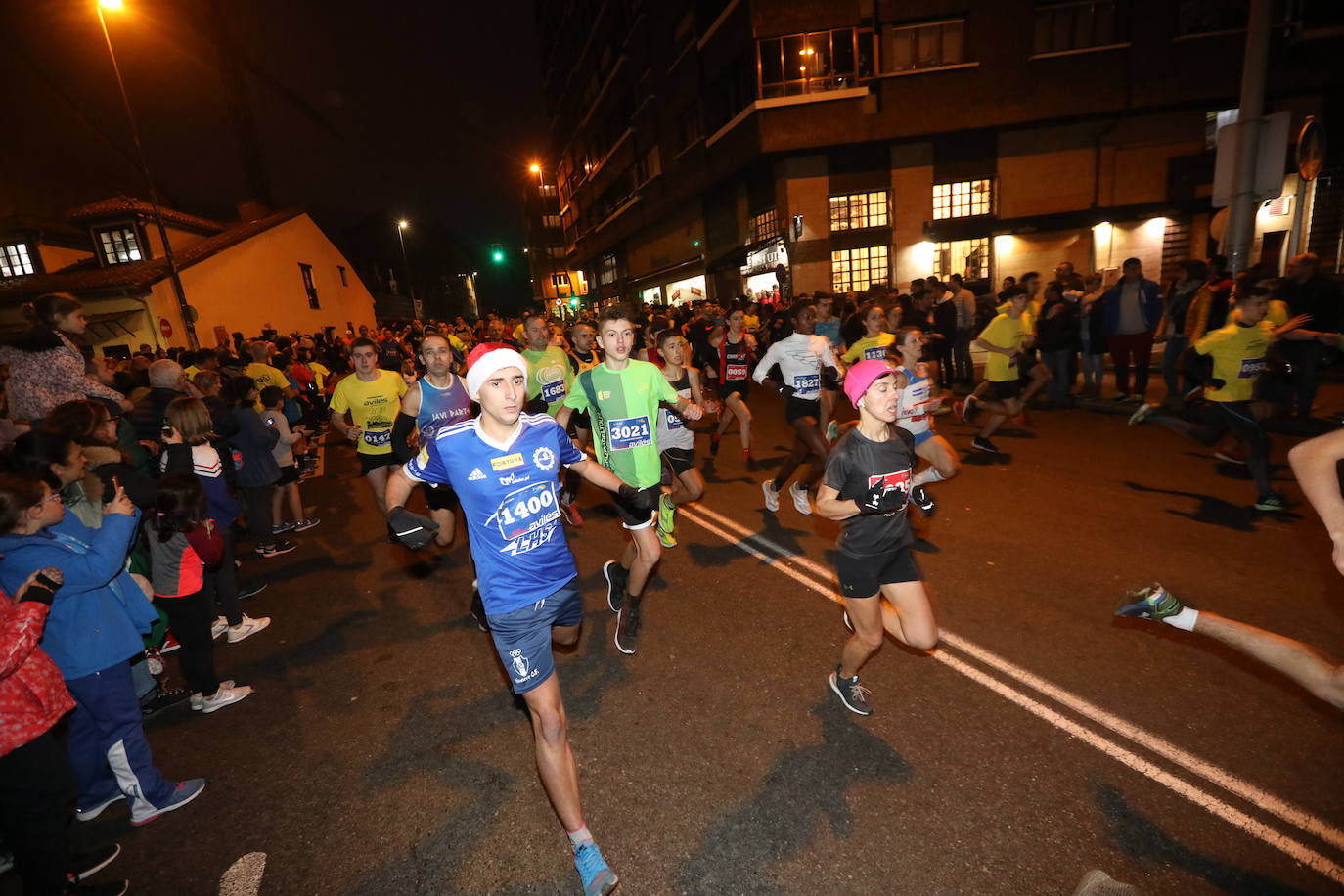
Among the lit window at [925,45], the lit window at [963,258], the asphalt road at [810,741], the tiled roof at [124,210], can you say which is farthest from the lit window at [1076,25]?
the tiled roof at [124,210]

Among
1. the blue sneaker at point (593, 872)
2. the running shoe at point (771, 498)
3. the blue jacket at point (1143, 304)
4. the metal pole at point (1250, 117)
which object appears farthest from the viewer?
the blue jacket at point (1143, 304)

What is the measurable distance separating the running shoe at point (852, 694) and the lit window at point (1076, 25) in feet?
86.2

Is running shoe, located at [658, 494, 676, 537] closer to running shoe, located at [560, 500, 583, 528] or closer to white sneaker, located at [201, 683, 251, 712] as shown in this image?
running shoe, located at [560, 500, 583, 528]

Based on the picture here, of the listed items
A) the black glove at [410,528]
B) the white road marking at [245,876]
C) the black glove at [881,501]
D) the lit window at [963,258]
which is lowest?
the white road marking at [245,876]

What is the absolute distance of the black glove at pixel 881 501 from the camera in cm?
328

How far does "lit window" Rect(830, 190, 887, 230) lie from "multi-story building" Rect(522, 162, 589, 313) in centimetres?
3706

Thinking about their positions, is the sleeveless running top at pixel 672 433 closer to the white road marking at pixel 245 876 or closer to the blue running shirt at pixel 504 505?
the blue running shirt at pixel 504 505

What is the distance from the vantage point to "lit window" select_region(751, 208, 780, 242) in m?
25.3

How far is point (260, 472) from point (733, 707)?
241 inches

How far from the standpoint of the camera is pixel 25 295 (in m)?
23.0

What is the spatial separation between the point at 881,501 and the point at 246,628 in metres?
5.48

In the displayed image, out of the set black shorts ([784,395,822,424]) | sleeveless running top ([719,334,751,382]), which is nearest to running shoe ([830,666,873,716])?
black shorts ([784,395,822,424])

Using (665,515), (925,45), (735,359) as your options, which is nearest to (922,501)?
(665,515)

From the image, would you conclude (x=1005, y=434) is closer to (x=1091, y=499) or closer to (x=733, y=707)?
(x=1091, y=499)
